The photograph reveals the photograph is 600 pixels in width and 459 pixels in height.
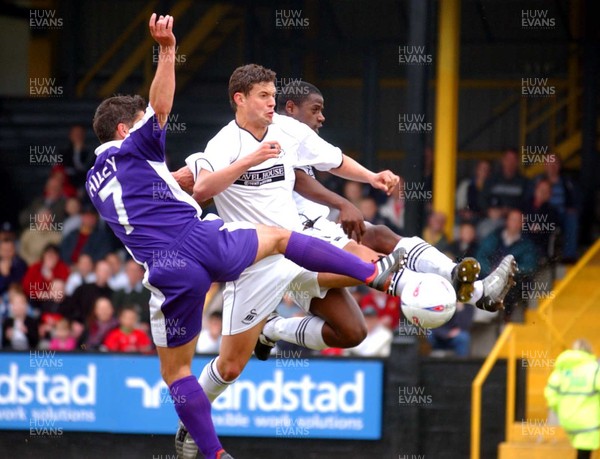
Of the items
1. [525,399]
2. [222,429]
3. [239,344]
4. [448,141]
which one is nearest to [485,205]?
[448,141]

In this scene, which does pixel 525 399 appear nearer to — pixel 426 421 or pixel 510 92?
pixel 426 421

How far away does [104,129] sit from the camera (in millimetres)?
6648

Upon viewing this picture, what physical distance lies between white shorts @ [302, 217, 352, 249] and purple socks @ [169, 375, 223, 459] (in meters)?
1.09

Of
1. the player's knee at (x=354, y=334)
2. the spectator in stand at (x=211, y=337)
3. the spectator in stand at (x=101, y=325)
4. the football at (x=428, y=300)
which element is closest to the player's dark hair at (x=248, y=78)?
the football at (x=428, y=300)

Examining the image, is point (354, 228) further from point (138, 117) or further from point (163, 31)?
point (163, 31)

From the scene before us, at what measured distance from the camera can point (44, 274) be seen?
12.8m

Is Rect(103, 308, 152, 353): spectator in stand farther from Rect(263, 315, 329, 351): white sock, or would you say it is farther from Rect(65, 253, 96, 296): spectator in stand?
Rect(263, 315, 329, 351): white sock

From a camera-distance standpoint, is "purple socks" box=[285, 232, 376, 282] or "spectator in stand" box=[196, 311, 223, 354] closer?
"purple socks" box=[285, 232, 376, 282]

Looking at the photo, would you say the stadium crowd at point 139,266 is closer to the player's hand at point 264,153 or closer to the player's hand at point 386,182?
the player's hand at point 386,182

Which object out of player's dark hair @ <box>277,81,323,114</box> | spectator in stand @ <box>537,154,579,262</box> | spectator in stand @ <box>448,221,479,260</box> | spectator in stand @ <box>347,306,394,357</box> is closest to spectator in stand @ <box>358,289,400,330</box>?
spectator in stand @ <box>347,306,394,357</box>

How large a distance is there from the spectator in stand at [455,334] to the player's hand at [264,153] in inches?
203

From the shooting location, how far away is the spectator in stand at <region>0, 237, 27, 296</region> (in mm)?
13156

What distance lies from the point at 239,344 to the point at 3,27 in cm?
1075

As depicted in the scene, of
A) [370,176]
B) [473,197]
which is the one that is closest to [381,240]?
[370,176]
